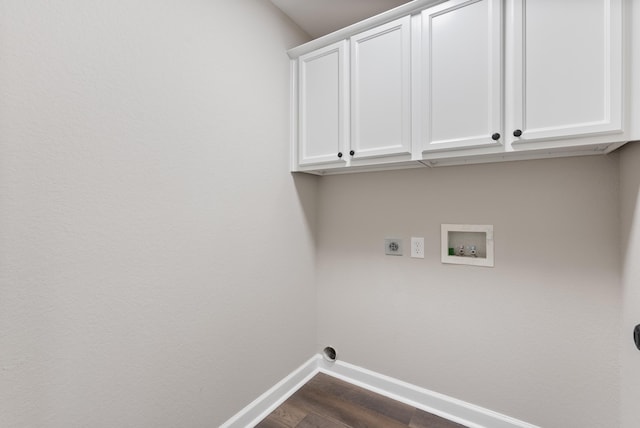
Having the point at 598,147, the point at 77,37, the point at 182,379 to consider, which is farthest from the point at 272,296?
the point at 598,147

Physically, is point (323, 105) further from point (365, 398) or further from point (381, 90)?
point (365, 398)

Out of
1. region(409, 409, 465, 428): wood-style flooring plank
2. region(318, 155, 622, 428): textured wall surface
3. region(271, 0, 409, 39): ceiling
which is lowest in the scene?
region(409, 409, 465, 428): wood-style flooring plank

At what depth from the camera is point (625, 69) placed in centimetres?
102

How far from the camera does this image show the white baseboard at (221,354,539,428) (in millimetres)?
1498

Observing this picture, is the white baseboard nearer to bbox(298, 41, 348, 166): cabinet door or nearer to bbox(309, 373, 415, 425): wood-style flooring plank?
bbox(309, 373, 415, 425): wood-style flooring plank

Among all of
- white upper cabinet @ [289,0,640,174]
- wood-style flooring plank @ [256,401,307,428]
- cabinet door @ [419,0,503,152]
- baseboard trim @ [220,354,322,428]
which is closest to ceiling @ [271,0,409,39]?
white upper cabinet @ [289,0,640,174]

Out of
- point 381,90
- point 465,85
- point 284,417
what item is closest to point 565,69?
point 465,85

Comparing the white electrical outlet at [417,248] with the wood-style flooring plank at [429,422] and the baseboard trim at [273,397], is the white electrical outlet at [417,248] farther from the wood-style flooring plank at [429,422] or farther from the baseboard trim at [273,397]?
the baseboard trim at [273,397]

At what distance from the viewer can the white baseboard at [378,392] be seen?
150 cm

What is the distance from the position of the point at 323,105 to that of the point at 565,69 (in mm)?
1149

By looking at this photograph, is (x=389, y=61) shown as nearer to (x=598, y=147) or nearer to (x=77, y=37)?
(x=598, y=147)

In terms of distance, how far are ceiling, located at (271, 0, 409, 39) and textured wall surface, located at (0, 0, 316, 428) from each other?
0.12 metres

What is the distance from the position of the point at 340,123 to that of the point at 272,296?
1134mm

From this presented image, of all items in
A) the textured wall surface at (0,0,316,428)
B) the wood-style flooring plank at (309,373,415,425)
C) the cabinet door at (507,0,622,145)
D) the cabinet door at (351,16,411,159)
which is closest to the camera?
the textured wall surface at (0,0,316,428)
